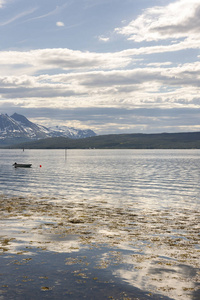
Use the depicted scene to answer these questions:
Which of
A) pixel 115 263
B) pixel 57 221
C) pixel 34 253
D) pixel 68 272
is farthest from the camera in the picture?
pixel 57 221

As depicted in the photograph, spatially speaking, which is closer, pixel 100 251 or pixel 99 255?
pixel 99 255

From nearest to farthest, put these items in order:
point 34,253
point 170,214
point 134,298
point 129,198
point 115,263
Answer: point 134,298, point 115,263, point 34,253, point 170,214, point 129,198

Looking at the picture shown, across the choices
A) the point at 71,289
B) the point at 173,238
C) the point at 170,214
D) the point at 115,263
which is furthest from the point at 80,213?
the point at 71,289

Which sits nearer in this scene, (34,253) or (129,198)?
(34,253)

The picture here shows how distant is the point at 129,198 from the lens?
5131 centimetres

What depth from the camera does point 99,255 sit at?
2103 cm

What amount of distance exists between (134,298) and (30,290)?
521 centimetres

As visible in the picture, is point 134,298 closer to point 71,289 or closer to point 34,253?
point 71,289

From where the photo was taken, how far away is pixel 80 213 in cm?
3744

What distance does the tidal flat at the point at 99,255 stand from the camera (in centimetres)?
1547

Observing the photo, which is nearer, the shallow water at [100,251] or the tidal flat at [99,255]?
the tidal flat at [99,255]

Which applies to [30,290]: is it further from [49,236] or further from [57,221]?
[57,221]

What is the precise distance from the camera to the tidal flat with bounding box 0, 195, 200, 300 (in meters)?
15.5

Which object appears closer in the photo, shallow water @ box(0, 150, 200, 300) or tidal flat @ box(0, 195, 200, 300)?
tidal flat @ box(0, 195, 200, 300)
